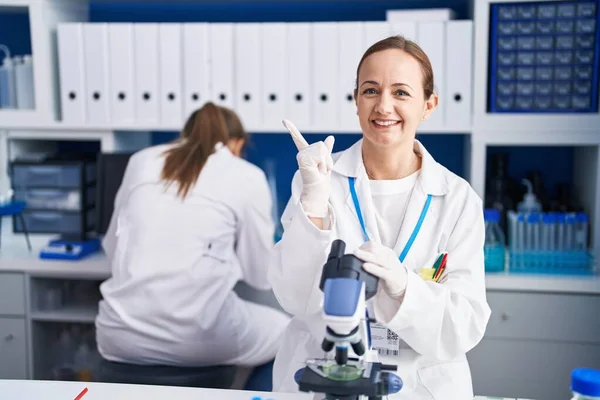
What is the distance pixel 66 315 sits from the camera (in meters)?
2.28

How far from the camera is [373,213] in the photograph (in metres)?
1.36

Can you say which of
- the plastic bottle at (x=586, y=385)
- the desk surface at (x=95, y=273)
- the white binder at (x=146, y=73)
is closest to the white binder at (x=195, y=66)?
the white binder at (x=146, y=73)

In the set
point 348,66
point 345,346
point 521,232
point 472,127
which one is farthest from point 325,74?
point 345,346

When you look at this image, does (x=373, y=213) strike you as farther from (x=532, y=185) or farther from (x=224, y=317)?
(x=532, y=185)

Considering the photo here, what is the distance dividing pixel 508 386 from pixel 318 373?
1.43 m

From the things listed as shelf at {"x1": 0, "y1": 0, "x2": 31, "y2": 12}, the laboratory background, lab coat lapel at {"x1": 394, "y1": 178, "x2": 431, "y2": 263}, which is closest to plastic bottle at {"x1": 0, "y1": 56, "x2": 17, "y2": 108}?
the laboratory background

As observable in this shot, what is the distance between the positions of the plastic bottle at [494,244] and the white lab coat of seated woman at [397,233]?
0.82 metres

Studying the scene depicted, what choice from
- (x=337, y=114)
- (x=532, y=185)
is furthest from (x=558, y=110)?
(x=337, y=114)

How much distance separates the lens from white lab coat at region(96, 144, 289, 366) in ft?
6.01

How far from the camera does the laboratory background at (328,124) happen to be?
210 centimetres

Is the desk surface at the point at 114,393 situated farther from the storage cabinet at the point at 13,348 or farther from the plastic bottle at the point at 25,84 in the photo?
the plastic bottle at the point at 25,84

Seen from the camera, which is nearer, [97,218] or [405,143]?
[405,143]

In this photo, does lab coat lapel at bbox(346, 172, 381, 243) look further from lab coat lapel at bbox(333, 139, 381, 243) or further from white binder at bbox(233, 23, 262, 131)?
white binder at bbox(233, 23, 262, 131)

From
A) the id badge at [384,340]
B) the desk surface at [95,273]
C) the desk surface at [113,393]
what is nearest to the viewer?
the desk surface at [113,393]
